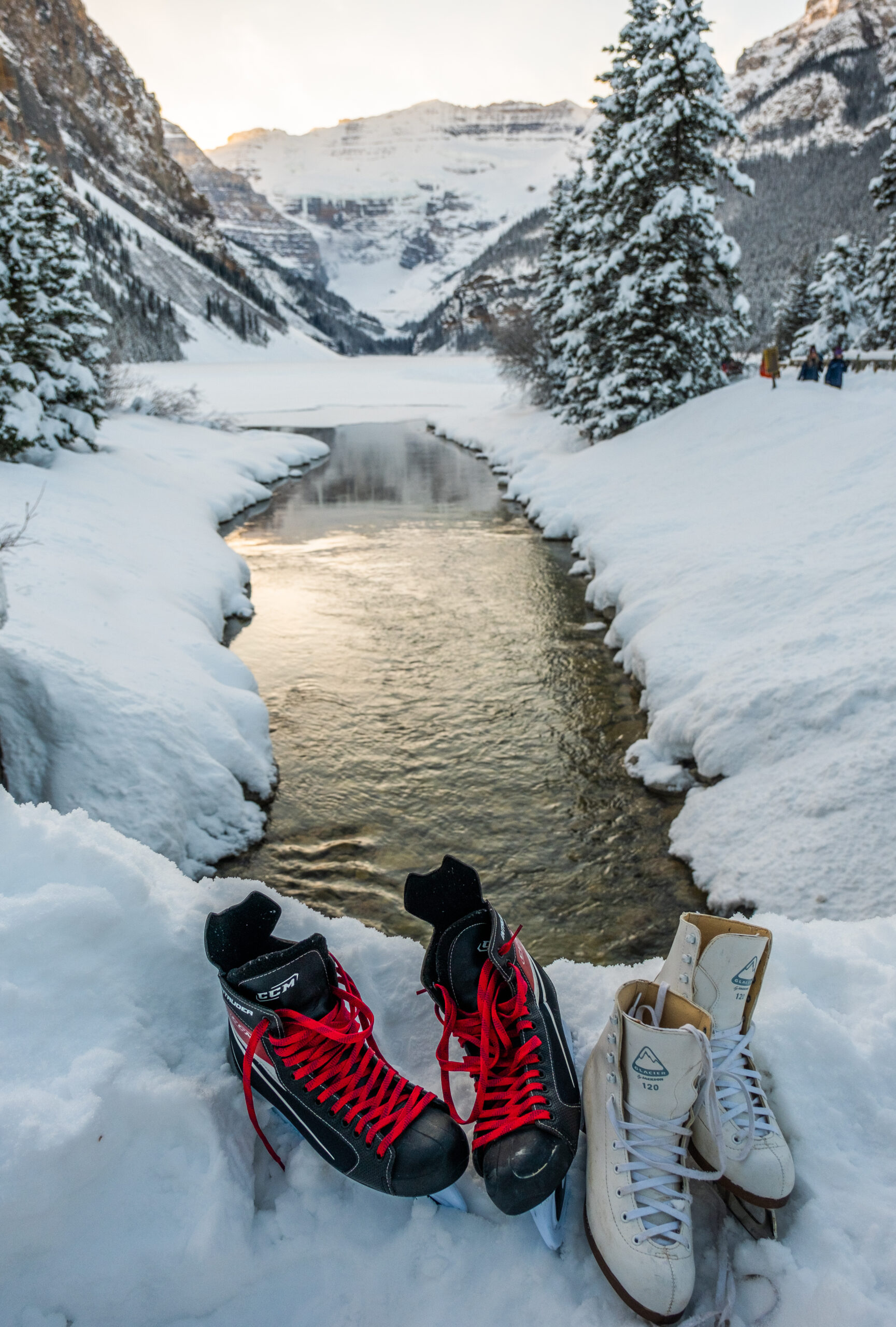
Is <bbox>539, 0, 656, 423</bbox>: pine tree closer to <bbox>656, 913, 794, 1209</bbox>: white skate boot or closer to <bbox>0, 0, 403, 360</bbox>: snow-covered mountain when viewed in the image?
<bbox>656, 913, 794, 1209</bbox>: white skate boot

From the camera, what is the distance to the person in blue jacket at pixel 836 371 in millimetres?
15344

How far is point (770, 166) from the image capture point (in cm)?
11300

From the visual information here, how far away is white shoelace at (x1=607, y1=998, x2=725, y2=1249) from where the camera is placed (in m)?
1.61

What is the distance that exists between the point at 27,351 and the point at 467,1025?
53.6 feet

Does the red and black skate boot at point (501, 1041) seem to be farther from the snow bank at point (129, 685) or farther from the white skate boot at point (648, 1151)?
the snow bank at point (129, 685)

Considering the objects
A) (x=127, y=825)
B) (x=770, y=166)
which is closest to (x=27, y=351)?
(x=127, y=825)

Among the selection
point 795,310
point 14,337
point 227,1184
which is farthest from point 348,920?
point 795,310

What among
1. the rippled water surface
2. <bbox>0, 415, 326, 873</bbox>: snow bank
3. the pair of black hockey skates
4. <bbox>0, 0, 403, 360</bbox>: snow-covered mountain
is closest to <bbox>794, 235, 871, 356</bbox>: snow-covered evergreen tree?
the rippled water surface

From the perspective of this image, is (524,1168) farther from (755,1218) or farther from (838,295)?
(838,295)

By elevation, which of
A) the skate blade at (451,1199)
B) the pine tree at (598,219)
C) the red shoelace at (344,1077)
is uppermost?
the pine tree at (598,219)

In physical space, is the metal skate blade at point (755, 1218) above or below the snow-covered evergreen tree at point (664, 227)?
below

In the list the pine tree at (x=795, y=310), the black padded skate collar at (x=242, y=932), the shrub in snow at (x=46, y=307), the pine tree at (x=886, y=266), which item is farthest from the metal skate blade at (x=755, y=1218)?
the pine tree at (x=795, y=310)

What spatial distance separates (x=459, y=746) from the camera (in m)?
6.42

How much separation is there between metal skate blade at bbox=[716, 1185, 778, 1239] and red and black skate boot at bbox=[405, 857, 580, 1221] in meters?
0.39
